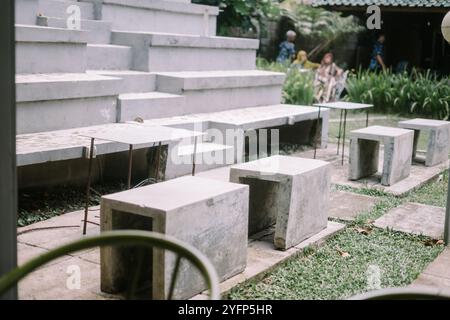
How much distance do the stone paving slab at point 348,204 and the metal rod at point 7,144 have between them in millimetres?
3586

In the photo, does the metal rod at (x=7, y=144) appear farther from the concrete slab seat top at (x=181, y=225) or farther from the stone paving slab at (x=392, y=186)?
the stone paving slab at (x=392, y=186)

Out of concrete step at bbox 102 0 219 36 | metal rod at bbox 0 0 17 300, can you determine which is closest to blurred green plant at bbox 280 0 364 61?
concrete step at bbox 102 0 219 36

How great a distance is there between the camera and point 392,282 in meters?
3.99

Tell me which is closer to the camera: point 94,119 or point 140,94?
point 94,119

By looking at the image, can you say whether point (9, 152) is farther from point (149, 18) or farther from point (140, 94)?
point (149, 18)

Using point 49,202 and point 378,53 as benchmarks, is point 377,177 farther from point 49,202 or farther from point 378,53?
point 378,53

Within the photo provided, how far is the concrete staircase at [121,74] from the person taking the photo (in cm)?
540

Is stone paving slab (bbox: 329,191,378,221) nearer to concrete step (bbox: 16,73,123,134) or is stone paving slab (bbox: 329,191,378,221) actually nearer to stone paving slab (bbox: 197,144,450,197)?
stone paving slab (bbox: 197,144,450,197)

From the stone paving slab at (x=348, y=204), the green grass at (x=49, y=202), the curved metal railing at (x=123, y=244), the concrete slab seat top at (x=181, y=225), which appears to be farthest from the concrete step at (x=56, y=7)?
the curved metal railing at (x=123, y=244)

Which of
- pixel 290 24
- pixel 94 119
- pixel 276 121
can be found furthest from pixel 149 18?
pixel 290 24

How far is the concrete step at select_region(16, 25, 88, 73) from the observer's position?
226 inches

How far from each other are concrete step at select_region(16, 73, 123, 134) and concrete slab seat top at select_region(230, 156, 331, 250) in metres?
1.96

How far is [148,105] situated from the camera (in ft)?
22.0

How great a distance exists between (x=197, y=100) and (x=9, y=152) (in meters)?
5.39
